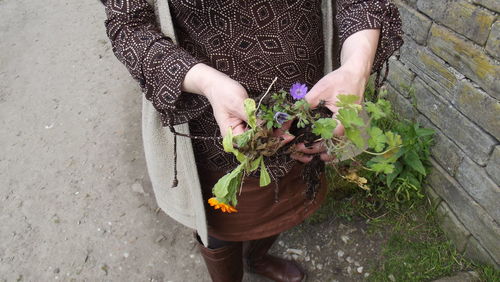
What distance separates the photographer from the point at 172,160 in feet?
5.31

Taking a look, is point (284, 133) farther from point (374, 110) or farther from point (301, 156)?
point (374, 110)

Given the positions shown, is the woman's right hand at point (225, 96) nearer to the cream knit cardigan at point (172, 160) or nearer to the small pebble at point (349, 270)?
the cream knit cardigan at point (172, 160)

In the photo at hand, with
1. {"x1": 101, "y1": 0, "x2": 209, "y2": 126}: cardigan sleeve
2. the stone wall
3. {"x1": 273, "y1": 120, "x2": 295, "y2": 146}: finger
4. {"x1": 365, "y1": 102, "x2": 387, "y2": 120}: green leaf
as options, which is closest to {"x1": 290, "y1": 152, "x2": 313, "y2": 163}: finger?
{"x1": 273, "y1": 120, "x2": 295, "y2": 146}: finger

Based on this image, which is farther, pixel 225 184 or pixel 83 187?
pixel 83 187

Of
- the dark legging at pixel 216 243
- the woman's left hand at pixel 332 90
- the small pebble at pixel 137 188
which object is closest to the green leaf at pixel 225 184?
the woman's left hand at pixel 332 90

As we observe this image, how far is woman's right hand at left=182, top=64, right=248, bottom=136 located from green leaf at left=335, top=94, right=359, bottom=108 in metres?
0.24

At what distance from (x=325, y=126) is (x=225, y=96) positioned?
10.4 inches

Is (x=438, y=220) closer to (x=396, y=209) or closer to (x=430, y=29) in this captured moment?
(x=396, y=209)

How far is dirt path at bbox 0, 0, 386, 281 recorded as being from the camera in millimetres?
2631

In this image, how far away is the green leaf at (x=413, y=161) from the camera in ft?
7.82

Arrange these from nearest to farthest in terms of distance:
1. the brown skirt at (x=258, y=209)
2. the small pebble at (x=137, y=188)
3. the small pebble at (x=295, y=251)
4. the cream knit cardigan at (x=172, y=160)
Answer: the cream knit cardigan at (x=172, y=160) < the brown skirt at (x=258, y=209) < the small pebble at (x=295, y=251) < the small pebble at (x=137, y=188)

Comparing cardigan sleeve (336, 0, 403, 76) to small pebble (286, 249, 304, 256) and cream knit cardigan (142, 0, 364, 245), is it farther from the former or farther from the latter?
small pebble (286, 249, 304, 256)

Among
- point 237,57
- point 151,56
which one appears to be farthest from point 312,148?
point 151,56

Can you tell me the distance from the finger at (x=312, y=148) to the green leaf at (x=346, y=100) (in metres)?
0.17
